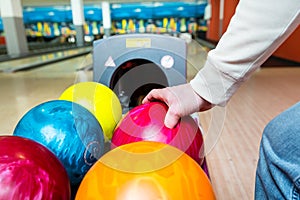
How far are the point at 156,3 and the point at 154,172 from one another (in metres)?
8.20

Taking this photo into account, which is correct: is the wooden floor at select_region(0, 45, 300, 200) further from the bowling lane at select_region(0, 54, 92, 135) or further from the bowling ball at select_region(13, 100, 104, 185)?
the bowling ball at select_region(13, 100, 104, 185)

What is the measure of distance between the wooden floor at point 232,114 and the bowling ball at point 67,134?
0.30 m

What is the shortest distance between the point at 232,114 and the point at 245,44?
111 cm

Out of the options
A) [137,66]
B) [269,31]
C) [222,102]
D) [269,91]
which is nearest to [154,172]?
[222,102]

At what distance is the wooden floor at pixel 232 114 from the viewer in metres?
0.83

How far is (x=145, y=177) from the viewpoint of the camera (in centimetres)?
47

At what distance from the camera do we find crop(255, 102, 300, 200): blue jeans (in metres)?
0.37

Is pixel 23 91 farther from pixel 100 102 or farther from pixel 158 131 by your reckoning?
pixel 158 131

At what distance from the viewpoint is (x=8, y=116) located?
1475 mm

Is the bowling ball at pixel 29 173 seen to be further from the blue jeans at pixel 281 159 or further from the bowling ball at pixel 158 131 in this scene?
the blue jeans at pixel 281 159

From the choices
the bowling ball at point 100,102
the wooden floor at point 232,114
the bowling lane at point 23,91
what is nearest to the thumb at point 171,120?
the wooden floor at point 232,114

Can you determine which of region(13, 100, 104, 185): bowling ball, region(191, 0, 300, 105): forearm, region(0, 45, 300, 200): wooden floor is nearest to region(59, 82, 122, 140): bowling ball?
region(13, 100, 104, 185): bowling ball

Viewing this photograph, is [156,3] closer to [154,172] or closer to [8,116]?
[8,116]

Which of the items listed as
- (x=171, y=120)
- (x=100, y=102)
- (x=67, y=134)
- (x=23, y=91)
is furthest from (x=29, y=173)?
(x=23, y=91)
